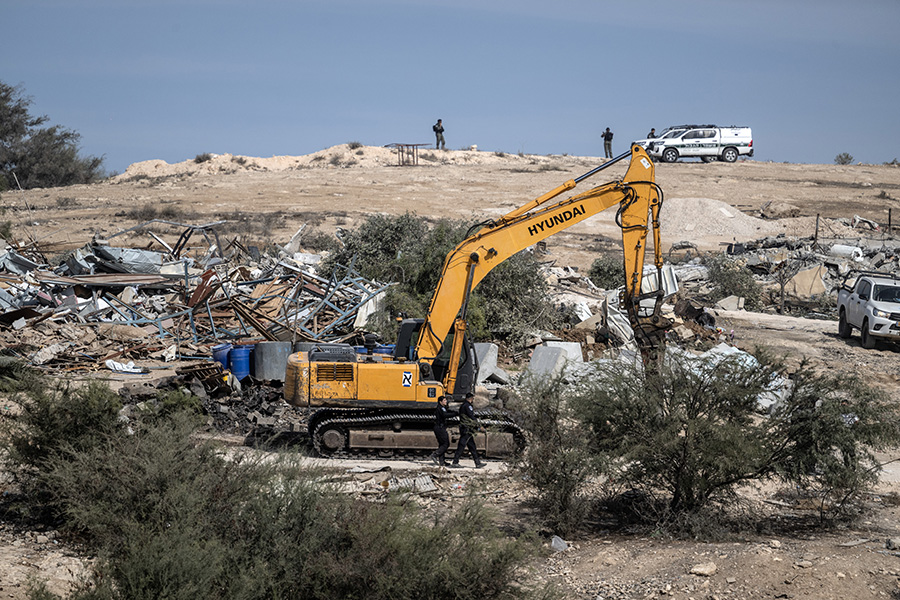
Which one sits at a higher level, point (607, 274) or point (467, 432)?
point (607, 274)

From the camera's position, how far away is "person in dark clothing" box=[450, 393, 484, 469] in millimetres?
11969

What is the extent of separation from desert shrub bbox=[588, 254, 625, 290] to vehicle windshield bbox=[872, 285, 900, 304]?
24.1 feet

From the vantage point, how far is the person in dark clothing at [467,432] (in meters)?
12.0

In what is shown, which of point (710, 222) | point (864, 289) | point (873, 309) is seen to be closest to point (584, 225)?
point (710, 222)

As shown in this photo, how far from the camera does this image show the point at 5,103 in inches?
2085

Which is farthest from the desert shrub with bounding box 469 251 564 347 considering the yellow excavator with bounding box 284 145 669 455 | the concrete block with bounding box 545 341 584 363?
the yellow excavator with bounding box 284 145 669 455

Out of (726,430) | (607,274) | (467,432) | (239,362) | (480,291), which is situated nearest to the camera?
(726,430)

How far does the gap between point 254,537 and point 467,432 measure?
4975mm

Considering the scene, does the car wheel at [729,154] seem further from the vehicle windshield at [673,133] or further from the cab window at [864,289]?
the cab window at [864,289]

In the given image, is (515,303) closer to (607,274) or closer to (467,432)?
(607,274)

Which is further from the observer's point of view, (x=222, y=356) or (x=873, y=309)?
(x=873, y=309)

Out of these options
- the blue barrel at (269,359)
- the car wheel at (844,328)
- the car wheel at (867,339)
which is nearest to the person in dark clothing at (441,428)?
the blue barrel at (269,359)

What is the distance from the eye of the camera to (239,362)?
15430mm

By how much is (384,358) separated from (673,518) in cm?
517
